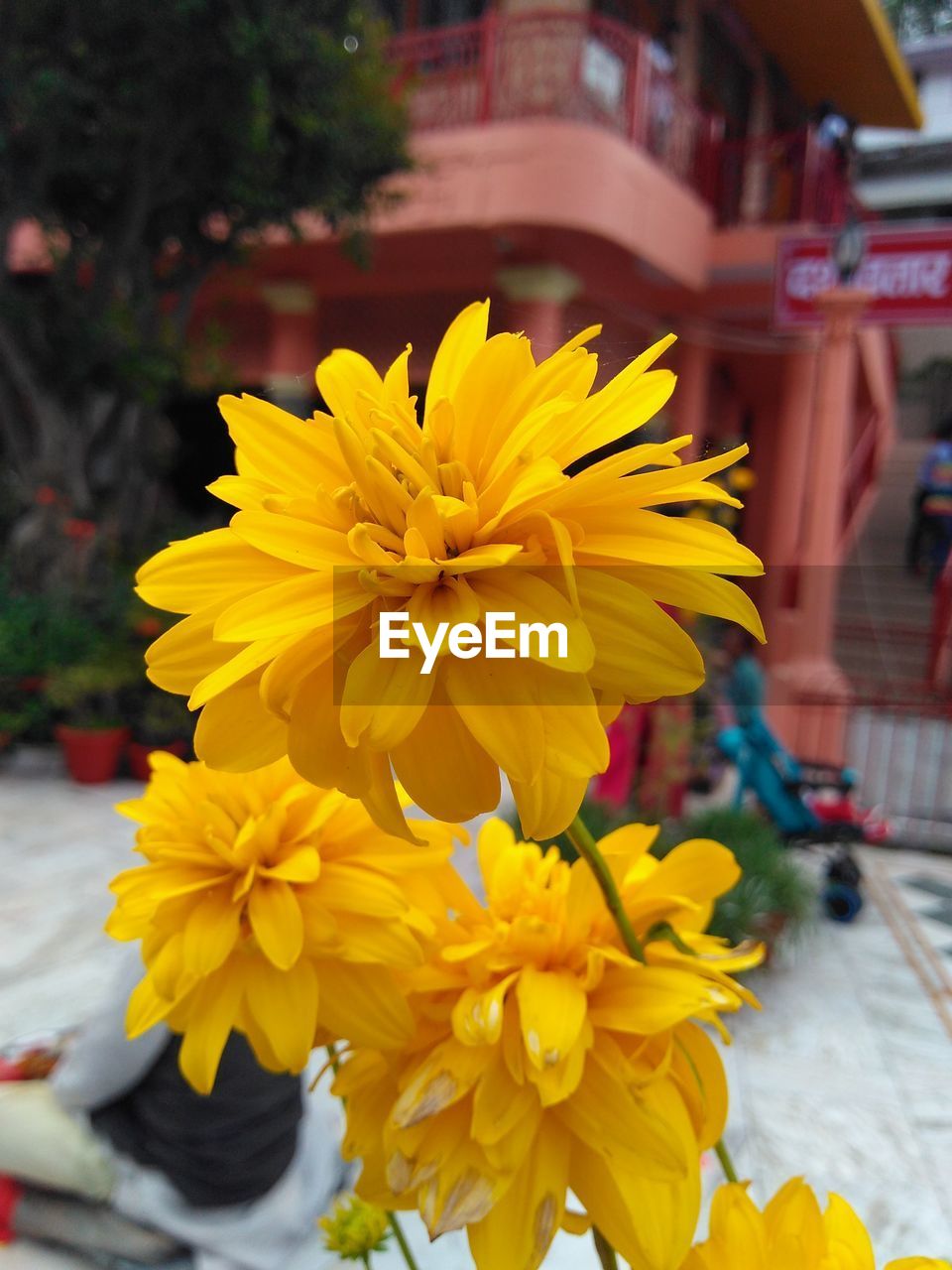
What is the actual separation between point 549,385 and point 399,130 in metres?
5.87

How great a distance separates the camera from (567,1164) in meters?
0.42

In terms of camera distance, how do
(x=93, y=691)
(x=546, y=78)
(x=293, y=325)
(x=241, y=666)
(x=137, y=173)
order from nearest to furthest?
1. (x=241, y=666)
2. (x=93, y=691)
3. (x=137, y=173)
4. (x=546, y=78)
5. (x=293, y=325)

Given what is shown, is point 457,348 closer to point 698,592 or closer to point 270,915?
point 698,592

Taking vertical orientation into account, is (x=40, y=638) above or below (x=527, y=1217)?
below

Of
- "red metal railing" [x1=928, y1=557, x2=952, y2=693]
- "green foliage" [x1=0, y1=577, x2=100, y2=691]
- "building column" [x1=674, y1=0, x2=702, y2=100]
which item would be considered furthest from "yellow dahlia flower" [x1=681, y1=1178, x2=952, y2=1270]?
"building column" [x1=674, y1=0, x2=702, y2=100]

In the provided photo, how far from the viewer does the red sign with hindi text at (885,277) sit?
13.9 ft

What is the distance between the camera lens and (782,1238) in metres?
0.44

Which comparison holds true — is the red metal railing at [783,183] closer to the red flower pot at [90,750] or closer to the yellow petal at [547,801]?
the red flower pot at [90,750]

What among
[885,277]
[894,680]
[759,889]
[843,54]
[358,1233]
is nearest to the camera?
[358,1233]

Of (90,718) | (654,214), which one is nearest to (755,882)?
(90,718)

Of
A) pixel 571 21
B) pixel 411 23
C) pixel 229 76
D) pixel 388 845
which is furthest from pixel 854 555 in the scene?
pixel 388 845

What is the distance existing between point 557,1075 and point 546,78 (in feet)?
21.2

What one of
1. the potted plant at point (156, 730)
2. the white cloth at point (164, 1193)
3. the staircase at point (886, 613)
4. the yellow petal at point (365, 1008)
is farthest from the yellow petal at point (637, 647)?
the staircase at point (886, 613)

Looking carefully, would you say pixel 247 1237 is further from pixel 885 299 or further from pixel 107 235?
pixel 107 235
